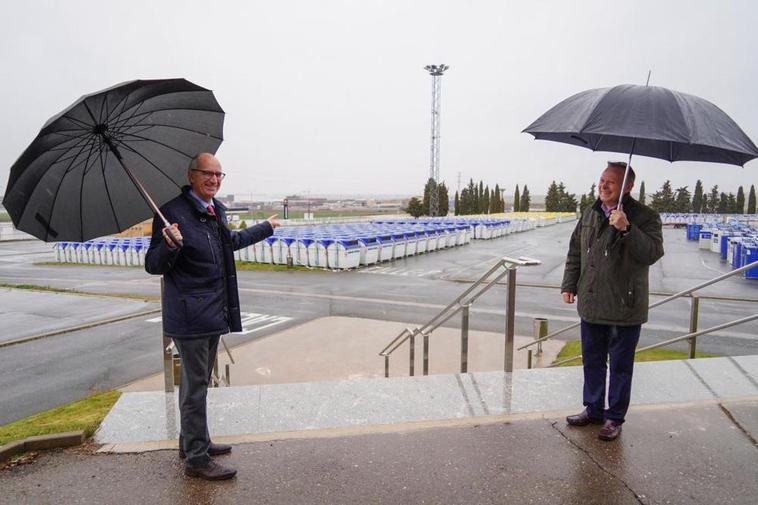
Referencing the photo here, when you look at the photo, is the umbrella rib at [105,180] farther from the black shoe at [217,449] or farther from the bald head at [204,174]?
the black shoe at [217,449]

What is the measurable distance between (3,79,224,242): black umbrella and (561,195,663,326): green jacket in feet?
8.88

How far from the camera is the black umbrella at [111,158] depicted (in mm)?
2678

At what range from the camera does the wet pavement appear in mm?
2840

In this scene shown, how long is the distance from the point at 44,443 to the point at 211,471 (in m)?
1.37

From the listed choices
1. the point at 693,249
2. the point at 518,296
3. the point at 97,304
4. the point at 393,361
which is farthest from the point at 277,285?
the point at 693,249

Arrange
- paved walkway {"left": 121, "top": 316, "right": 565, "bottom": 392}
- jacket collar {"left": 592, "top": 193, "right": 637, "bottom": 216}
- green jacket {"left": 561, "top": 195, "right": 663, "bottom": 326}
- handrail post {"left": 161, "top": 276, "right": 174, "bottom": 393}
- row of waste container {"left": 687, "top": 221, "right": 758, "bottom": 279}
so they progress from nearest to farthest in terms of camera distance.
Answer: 1. green jacket {"left": 561, "top": 195, "right": 663, "bottom": 326}
2. jacket collar {"left": 592, "top": 193, "right": 637, "bottom": 216}
3. handrail post {"left": 161, "top": 276, "right": 174, "bottom": 393}
4. paved walkway {"left": 121, "top": 316, "right": 565, "bottom": 392}
5. row of waste container {"left": 687, "top": 221, "right": 758, "bottom": 279}

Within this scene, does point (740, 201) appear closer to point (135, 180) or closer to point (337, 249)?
point (337, 249)

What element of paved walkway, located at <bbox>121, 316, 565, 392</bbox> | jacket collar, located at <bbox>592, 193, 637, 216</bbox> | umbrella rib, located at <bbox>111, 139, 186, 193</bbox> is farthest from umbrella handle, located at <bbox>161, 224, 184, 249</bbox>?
paved walkway, located at <bbox>121, 316, 565, 392</bbox>

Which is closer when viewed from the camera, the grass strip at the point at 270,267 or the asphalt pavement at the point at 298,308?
the asphalt pavement at the point at 298,308

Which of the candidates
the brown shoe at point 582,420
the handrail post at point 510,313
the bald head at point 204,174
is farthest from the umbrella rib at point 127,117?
the brown shoe at point 582,420

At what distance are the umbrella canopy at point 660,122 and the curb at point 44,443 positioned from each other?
394cm

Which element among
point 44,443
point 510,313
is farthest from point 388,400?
point 44,443

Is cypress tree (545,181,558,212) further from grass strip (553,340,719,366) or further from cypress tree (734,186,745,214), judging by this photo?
grass strip (553,340,719,366)

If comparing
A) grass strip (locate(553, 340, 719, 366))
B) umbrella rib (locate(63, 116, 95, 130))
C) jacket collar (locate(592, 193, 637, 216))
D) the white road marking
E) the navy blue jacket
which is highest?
umbrella rib (locate(63, 116, 95, 130))
